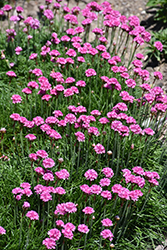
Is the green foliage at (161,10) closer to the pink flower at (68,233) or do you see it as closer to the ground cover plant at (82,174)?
the ground cover plant at (82,174)

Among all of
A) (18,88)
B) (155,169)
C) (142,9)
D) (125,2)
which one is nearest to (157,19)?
(142,9)

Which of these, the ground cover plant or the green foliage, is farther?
the green foliage

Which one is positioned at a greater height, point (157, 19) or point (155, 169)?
point (157, 19)

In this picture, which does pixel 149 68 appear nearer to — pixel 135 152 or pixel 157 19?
pixel 157 19

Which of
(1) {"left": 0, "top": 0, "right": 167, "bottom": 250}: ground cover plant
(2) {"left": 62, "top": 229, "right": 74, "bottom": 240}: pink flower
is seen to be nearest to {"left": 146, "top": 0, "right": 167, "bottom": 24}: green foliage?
(1) {"left": 0, "top": 0, "right": 167, "bottom": 250}: ground cover plant

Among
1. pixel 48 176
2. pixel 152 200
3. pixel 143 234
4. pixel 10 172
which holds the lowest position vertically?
pixel 143 234

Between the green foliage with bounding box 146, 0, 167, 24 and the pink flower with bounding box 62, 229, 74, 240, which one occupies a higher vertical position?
the green foliage with bounding box 146, 0, 167, 24

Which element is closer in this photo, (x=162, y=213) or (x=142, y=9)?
(x=162, y=213)

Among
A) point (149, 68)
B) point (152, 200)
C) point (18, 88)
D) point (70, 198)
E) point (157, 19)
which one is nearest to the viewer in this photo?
point (70, 198)

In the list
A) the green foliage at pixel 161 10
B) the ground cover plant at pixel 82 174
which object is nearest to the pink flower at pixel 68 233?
the ground cover plant at pixel 82 174

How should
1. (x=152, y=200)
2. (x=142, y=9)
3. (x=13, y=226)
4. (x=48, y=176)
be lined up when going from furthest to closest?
1. (x=142, y=9)
2. (x=152, y=200)
3. (x=13, y=226)
4. (x=48, y=176)

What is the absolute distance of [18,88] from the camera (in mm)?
5477

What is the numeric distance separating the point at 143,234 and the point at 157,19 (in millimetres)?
4940

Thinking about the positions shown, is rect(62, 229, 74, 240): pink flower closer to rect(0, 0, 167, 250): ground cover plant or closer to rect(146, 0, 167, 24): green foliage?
rect(0, 0, 167, 250): ground cover plant
